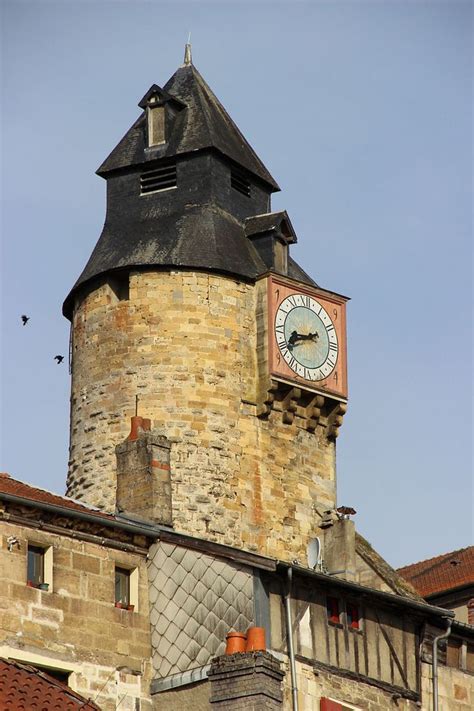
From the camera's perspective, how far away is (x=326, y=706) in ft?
130

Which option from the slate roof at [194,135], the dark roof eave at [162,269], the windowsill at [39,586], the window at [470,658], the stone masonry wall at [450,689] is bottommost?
the stone masonry wall at [450,689]

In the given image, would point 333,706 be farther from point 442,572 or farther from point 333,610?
point 442,572

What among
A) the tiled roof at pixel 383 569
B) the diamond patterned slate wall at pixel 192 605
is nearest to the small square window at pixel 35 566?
the diamond patterned slate wall at pixel 192 605

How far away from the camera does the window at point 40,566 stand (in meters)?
38.7

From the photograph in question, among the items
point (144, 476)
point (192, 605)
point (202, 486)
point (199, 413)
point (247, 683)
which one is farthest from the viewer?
point (199, 413)

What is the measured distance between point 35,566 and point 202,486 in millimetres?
8375

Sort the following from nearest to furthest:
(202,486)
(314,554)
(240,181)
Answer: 1. (314,554)
2. (202,486)
3. (240,181)

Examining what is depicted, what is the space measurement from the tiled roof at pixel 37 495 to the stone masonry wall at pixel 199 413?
5.74m

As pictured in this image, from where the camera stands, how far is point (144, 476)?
142ft

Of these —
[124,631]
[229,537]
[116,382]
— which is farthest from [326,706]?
[116,382]

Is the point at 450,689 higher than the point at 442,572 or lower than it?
lower

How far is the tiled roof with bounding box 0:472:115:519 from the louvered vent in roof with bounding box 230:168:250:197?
11977 millimetres

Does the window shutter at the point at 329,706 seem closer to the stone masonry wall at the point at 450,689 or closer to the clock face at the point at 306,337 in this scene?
the stone masonry wall at the point at 450,689

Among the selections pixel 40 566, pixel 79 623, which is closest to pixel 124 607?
pixel 79 623
